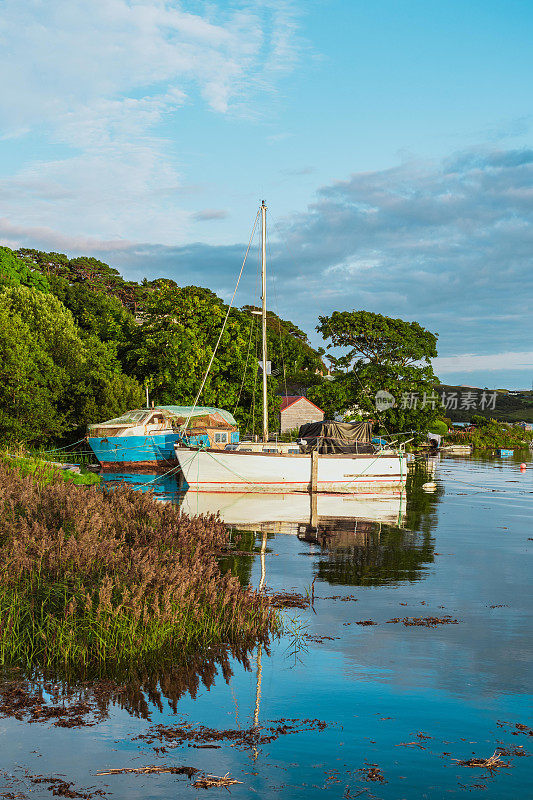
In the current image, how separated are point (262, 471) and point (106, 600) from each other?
25.9 m

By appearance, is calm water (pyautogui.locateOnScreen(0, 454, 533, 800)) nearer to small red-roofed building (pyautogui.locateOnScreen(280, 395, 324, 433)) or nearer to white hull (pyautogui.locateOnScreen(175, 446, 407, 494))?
white hull (pyautogui.locateOnScreen(175, 446, 407, 494))

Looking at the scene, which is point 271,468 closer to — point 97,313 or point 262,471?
point 262,471

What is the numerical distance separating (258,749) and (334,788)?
99 cm

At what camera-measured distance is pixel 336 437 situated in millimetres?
38500

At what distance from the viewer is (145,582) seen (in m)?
9.63

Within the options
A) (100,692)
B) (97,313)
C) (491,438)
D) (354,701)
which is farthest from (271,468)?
(491,438)

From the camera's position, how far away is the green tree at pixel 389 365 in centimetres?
5828

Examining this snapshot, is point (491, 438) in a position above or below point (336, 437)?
below

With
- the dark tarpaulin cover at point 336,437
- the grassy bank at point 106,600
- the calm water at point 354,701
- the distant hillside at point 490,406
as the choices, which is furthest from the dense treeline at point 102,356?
the distant hillside at point 490,406

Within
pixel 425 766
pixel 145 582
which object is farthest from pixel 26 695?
pixel 425 766

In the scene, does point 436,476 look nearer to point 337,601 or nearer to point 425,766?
point 337,601

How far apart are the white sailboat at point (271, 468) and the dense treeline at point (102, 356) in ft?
25.9

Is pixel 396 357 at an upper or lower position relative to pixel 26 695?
upper

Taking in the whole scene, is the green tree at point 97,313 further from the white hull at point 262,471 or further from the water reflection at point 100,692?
the water reflection at point 100,692
